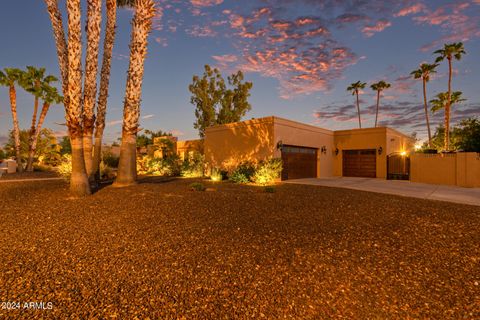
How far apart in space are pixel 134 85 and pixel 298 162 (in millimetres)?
12335

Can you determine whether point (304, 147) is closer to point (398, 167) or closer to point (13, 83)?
point (398, 167)

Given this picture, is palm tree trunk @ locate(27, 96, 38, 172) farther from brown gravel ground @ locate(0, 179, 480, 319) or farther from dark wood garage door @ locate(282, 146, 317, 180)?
dark wood garage door @ locate(282, 146, 317, 180)

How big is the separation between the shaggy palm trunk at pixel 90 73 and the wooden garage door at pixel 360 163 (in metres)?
19.6

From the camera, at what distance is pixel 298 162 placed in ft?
58.5

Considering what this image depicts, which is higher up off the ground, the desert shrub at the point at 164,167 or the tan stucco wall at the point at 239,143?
the tan stucco wall at the point at 239,143

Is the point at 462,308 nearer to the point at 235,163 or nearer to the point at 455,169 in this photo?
the point at 235,163

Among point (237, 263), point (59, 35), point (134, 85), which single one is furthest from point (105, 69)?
point (237, 263)

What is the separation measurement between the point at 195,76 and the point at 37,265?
29.3m

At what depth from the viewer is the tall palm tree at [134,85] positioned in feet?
31.8

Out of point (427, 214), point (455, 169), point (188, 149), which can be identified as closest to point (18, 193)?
point (427, 214)

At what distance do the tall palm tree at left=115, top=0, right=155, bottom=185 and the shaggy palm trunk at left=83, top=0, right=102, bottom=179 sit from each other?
4.46ft

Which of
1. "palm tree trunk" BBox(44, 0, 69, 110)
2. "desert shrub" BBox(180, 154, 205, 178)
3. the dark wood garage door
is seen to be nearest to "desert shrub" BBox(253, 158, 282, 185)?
the dark wood garage door

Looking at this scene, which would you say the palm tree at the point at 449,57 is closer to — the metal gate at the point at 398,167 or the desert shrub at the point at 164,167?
the metal gate at the point at 398,167

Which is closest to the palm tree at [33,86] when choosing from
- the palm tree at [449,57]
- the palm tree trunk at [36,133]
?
the palm tree trunk at [36,133]
